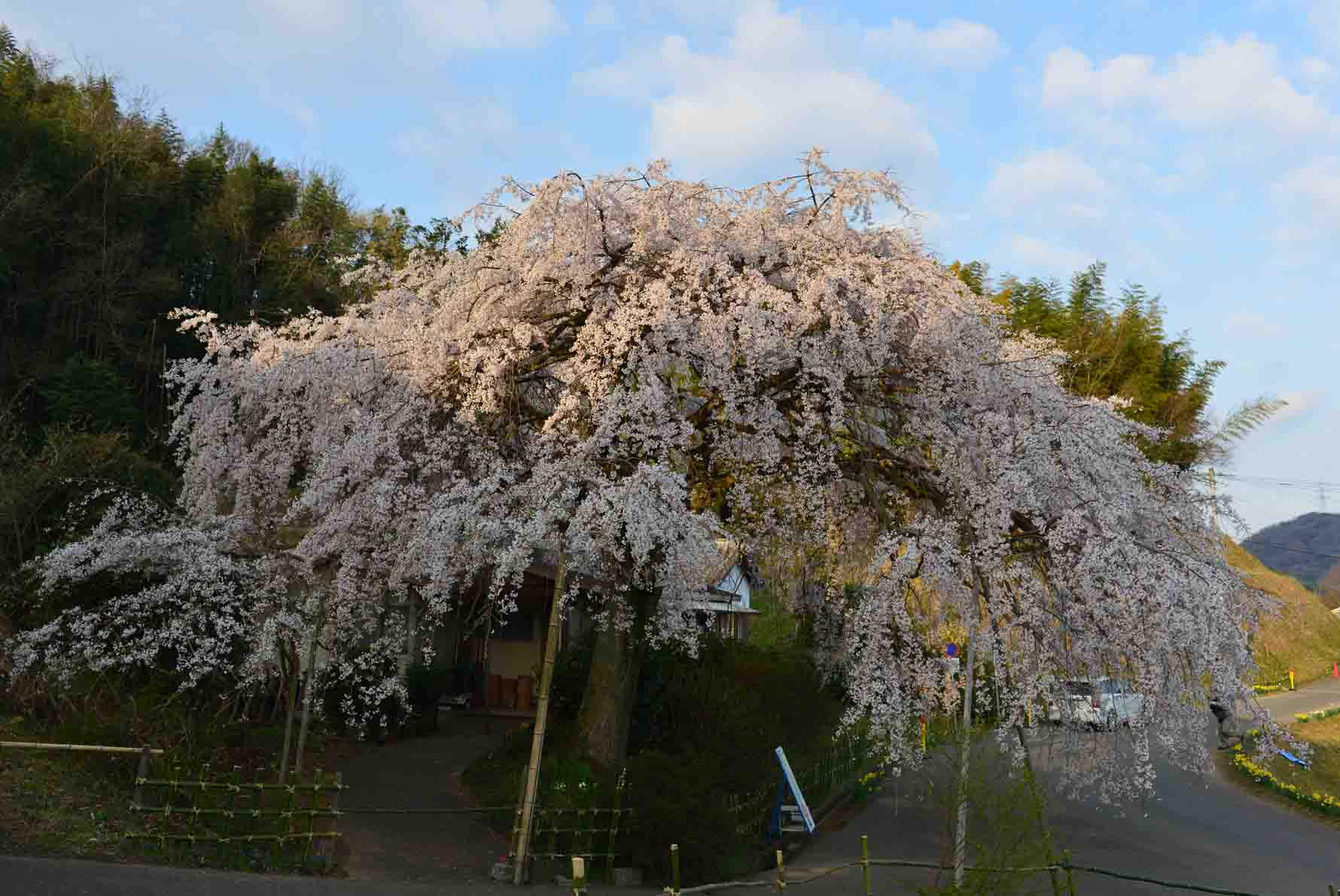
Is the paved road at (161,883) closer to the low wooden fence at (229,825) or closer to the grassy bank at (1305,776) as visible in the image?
the low wooden fence at (229,825)

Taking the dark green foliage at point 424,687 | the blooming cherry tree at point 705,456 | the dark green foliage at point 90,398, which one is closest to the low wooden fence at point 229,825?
the blooming cherry tree at point 705,456

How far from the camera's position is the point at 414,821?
12.1 metres

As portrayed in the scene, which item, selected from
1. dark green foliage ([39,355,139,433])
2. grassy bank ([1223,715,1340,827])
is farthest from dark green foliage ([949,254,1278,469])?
dark green foliage ([39,355,139,433])

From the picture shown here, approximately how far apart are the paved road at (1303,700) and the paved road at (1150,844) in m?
13.5

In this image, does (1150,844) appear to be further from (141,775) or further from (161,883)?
(141,775)

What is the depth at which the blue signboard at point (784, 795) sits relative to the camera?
40.8 ft

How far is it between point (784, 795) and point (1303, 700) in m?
30.7

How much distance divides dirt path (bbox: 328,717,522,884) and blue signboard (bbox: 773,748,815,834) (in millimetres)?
3207

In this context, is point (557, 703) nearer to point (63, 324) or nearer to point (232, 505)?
point (232, 505)

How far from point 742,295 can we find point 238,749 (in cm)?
763

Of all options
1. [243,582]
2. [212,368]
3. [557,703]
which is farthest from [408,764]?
[212,368]

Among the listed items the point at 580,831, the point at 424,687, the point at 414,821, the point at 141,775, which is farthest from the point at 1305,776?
the point at 141,775

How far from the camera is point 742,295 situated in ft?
40.1

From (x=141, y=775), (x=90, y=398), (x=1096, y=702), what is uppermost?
(x=90, y=398)
